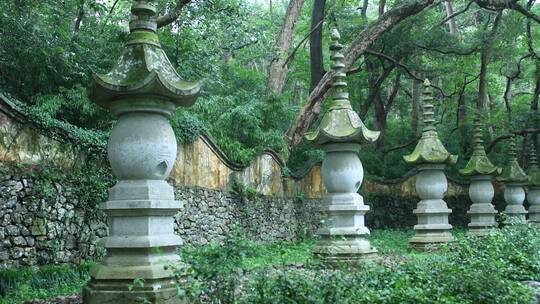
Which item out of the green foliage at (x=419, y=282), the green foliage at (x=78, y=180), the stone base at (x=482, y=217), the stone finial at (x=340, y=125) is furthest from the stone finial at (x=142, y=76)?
the stone base at (x=482, y=217)

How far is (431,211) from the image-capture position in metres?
11.0

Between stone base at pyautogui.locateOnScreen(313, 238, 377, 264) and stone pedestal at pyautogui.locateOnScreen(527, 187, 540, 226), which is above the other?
stone pedestal at pyautogui.locateOnScreen(527, 187, 540, 226)

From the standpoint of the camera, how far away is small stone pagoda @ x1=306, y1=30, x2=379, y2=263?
7977mm

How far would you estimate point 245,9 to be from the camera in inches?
510

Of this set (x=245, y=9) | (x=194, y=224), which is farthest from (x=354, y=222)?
(x=245, y=9)

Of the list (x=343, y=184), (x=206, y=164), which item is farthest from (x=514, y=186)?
(x=343, y=184)

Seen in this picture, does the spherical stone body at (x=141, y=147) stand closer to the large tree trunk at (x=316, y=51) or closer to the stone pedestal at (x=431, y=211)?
the stone pedestal at (x=431, y=211)

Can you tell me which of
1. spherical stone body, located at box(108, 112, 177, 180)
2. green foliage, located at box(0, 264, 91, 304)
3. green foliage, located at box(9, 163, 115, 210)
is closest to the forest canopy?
green foliage, located at box(9, 163, 115, 210)

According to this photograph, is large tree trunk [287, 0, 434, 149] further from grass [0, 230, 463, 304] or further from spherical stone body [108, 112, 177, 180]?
spherical stone body [108, 112, 177, 180]

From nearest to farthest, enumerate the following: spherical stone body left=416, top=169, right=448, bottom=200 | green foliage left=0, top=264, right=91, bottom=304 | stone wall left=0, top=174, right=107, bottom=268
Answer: green foliage left=0, top=264, right=91, bottom=304 → stone wall left=0, top=174, right=107, bottom=268 → spherical stone body left=416, top=169, right=448, bottom=200

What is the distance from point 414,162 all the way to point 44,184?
265 inches

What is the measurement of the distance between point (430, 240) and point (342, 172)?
3.71m

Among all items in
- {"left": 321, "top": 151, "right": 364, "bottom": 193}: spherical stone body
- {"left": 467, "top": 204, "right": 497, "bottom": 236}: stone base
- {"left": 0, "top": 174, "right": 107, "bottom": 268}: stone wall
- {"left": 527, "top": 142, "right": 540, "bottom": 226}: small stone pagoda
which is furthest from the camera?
{"left": 527, "top": 142, "right": 540, "bottom": 226}: small stone pagoda

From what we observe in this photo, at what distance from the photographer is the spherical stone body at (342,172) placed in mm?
8133
